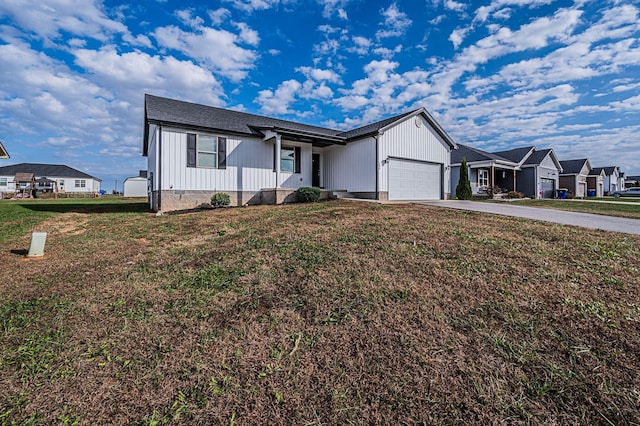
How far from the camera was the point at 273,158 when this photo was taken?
14.4 metres

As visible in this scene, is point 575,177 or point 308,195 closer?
point 308,195

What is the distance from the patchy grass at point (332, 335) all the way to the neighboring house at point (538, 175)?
82.4ft

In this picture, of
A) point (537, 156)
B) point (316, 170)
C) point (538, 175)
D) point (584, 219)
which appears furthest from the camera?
point (537, 156)

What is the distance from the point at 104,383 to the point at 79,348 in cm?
71

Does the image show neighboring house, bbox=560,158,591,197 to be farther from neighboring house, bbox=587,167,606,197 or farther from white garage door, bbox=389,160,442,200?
white garage door, bbox=389,160,442,200

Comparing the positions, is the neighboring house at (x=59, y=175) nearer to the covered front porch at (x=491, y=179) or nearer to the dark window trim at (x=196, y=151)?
the dark window trim at (x=196, y=151)

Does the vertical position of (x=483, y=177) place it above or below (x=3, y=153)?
below

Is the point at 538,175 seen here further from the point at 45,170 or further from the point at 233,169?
the point at 45,170

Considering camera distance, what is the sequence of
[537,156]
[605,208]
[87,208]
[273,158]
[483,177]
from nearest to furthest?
[605,208] < [87,208] < [273,158] < [483,177] < [537,156]

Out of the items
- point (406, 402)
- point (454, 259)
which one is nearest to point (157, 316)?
point (406, 402)

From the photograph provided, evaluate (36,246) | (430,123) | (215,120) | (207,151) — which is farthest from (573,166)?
(36,246)

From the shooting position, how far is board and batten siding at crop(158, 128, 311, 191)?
11.8m

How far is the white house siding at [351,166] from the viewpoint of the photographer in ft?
46.6

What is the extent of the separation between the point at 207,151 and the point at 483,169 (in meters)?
23.0
